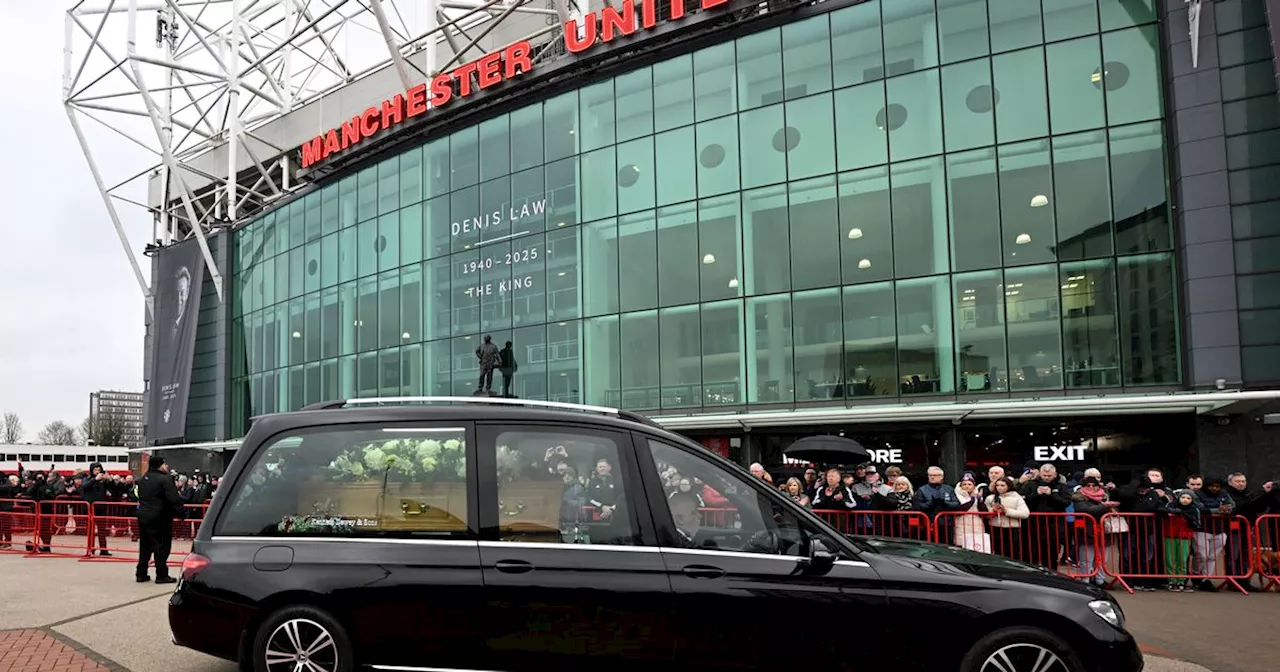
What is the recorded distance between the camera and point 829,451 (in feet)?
42.8

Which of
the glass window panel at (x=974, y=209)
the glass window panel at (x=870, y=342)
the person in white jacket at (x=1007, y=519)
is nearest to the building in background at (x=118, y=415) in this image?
the glass window panel at (x=870, y=342)

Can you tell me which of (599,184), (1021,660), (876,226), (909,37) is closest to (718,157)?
(599,184)

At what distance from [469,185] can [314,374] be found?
34.9 ft

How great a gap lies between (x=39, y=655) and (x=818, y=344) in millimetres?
16566

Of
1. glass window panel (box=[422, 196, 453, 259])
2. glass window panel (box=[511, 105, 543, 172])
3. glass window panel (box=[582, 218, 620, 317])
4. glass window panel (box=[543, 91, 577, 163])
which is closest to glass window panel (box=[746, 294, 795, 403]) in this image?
glass window panel (box=[582, 218, 620, 317])

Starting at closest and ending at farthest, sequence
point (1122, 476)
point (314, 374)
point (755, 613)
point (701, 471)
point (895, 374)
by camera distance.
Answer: point (755, 613), point (701, 471), point (1122, 476), point (895, 374), point (314, 374)

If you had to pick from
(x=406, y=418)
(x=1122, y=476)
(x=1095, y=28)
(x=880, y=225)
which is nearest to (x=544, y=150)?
(x=880, y=225)

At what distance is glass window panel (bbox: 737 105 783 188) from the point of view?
70.0 ft

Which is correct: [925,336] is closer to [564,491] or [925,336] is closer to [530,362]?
[530,362]

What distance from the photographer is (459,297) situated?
88.1 ft

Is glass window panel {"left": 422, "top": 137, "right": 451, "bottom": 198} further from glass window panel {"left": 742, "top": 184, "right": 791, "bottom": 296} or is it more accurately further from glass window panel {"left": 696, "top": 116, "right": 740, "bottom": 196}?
glass window panel {"left": 742, "top": 184, "right": 791, "bottom": 296}

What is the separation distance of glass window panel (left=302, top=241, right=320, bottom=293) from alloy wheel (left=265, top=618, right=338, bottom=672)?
29433 millimetres

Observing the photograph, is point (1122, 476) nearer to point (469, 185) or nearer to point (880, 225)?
point (880, 225)

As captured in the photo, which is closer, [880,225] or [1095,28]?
[1095,28]
